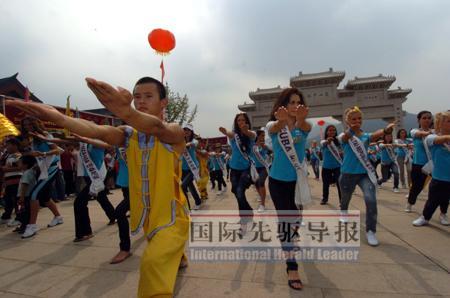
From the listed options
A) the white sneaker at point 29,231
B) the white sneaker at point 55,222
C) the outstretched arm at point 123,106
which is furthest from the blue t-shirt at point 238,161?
the white sneaker at point 55,222

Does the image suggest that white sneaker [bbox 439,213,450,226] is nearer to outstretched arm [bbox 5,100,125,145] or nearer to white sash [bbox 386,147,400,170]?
white sash [bbox 386,147,400,170]

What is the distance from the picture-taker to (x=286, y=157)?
10.7ft

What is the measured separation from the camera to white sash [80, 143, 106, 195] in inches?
182

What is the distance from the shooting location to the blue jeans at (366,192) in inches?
163

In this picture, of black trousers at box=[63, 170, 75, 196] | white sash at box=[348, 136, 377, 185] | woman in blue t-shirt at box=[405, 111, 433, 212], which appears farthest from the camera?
black trousers at box=[63, 170, 75, 196]

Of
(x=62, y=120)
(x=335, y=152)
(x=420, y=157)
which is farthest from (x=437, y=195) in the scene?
(x=62, y=120)

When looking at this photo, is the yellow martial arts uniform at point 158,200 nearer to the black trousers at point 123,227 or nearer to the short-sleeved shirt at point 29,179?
the black trousers at point 123,227

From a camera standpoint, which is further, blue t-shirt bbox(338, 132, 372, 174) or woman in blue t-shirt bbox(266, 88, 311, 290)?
blue t-shirt bbox(338, 132, 372, 174)

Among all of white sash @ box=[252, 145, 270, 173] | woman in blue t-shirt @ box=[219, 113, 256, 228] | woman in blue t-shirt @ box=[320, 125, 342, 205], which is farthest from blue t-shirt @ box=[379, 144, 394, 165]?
woman in blue t-shirt @ box=[219, 113, 256, 228]

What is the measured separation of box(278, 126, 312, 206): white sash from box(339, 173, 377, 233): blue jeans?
1.51 metres

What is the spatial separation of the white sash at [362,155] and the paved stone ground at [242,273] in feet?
3.17

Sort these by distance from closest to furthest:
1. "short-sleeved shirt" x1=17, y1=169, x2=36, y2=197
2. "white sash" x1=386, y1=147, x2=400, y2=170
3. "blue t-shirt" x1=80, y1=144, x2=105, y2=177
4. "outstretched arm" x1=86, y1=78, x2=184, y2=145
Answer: "outstretched arm" x1=86, y1=78, x2=184, y2=145 < "blue t-shirt" x1=80, y1=144, x2=105, y2=177 < "short-sleeved shirt" x1=17, y1=169, x2=36, y2=197 < "white sash" x1=386, y1=147, x2=400, y2=170

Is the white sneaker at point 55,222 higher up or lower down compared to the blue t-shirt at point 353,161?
lower down

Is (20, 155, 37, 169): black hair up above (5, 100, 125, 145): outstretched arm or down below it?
below
